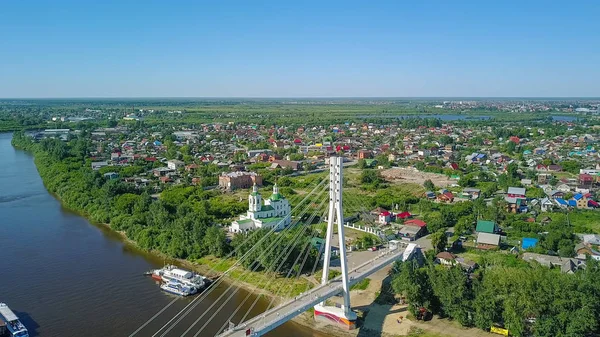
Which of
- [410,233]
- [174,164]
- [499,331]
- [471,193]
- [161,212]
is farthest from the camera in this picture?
[174,164]

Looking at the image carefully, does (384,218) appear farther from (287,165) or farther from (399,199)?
(287,165)

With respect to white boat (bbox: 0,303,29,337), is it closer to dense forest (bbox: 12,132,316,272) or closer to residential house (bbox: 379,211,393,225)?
dense forest (bbox: 12,132,316,272)

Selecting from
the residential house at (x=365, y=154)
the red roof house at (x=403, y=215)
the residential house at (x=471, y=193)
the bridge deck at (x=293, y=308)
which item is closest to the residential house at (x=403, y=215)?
the red roof house at (x=403, y=215)

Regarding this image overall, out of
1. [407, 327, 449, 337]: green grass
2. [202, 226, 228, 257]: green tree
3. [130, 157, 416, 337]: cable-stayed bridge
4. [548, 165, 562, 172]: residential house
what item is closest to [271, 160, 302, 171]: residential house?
[202, 226, 228, 257]: green tree

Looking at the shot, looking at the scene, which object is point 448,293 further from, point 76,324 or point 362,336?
point 76,324

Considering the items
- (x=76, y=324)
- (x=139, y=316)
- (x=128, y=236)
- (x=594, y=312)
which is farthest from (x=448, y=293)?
(x=128, y=236)

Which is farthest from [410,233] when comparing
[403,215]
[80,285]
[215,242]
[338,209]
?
[80,285]

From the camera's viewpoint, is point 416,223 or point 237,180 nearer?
point 416,223
